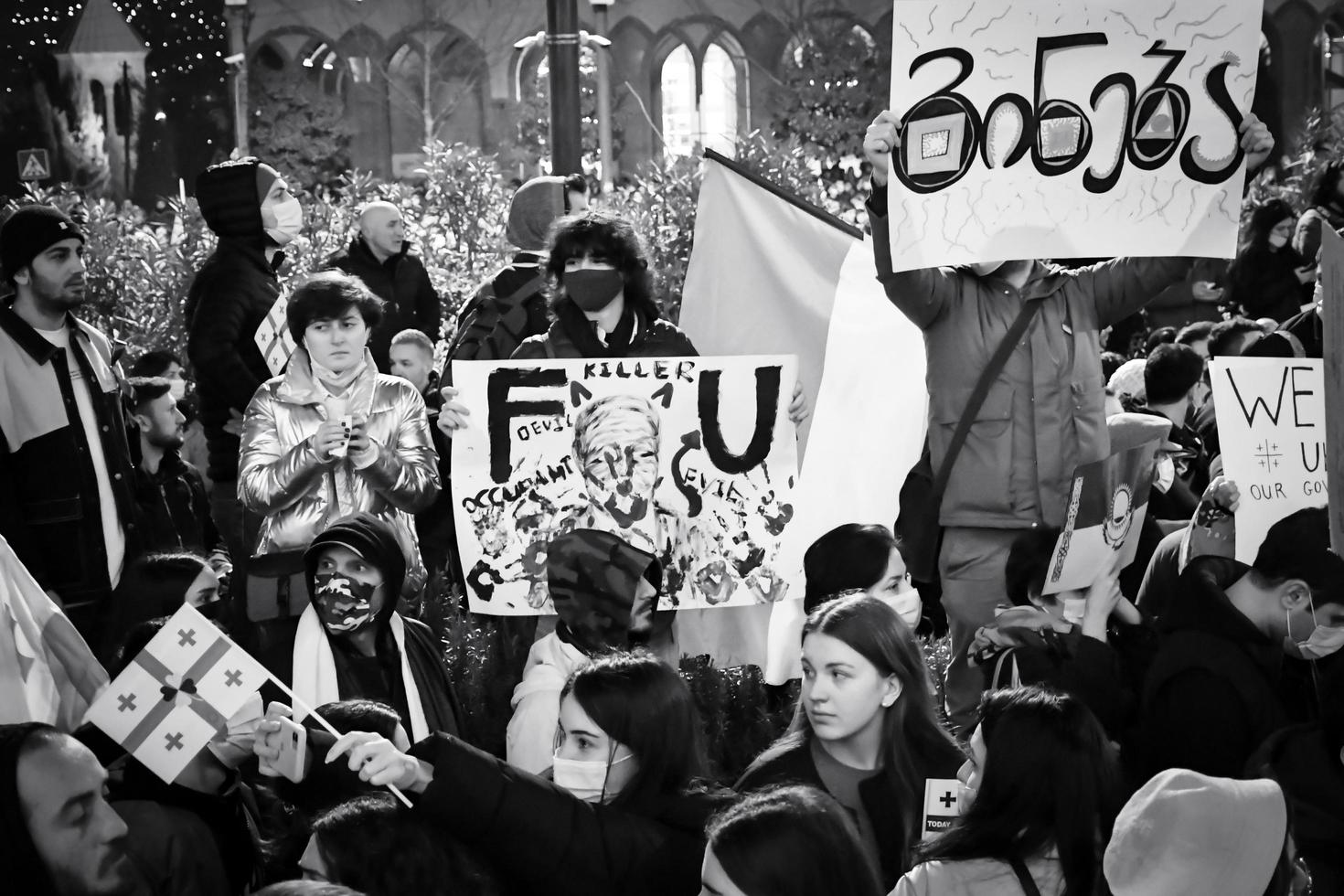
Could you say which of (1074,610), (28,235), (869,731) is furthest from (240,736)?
(28,235)

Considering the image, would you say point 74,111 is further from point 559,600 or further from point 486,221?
point 559,600

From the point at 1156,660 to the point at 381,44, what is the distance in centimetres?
2788

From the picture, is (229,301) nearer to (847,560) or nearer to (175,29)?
(847,560)

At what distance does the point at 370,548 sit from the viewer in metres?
4.57

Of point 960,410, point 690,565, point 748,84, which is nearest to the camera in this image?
point 960,410

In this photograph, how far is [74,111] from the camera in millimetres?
26062

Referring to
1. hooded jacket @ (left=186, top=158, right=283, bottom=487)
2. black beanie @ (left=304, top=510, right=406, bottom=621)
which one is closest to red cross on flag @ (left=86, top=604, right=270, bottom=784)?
black beanie @ (left=304, top=510, right=406, bottom=621)

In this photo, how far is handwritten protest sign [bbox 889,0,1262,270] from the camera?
4910mm

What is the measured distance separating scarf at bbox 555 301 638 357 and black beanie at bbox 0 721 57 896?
7.75 ft

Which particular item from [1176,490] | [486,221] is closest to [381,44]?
[486,221]

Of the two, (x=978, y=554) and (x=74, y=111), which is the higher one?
(x=74, y=111)

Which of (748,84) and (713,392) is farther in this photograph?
(748,84)

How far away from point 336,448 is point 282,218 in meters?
1.85

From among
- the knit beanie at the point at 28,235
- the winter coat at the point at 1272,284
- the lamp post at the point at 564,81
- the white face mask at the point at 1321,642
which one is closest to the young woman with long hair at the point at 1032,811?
→ the white face mask at the point at 1321,642
